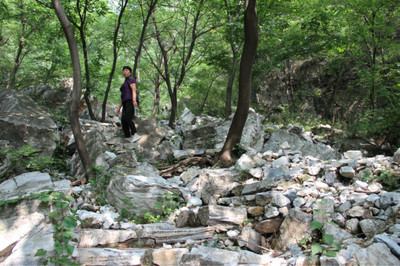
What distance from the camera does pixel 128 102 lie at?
690 centimetres

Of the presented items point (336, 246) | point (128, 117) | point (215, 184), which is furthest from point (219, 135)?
point (336, 246)

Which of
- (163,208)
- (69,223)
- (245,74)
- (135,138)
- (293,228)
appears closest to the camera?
(69,223)

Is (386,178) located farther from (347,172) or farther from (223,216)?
(223,216)

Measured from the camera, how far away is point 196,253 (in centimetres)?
287

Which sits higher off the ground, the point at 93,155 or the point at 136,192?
the point at 93,155

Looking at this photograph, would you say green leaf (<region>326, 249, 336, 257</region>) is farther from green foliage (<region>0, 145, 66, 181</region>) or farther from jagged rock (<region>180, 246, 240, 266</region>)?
green foliage (<region>0, 145, 66, 181</region>)

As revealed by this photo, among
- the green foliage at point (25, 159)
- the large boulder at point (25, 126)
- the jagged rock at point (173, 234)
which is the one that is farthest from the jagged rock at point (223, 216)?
the large boulder at point (25, 126)

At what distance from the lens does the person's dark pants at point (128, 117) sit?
693cm

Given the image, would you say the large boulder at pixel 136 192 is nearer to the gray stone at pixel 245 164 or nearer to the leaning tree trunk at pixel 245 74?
the gray stone at pixel 245 164

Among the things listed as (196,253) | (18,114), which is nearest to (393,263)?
(196,253)

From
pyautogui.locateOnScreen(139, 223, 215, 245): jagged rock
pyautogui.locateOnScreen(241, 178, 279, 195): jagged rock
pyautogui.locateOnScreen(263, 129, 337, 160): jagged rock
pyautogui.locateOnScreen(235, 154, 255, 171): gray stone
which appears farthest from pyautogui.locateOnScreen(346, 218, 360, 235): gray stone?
pyautogui.locateOnScreen(263, 129, 337, 160): jagged rock

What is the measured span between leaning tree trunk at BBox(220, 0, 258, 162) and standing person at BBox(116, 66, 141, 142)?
266cm

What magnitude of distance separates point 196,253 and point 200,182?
2.32 meters

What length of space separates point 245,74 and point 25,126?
17.5 feet
